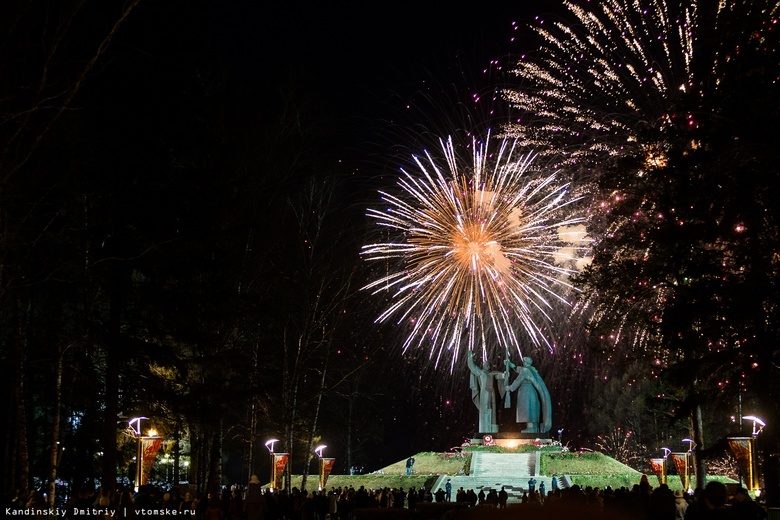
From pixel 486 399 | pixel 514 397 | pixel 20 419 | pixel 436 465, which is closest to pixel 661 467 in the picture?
pixel 436 465

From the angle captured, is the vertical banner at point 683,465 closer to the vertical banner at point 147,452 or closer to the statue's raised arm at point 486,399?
the vertical banner at point 147,452

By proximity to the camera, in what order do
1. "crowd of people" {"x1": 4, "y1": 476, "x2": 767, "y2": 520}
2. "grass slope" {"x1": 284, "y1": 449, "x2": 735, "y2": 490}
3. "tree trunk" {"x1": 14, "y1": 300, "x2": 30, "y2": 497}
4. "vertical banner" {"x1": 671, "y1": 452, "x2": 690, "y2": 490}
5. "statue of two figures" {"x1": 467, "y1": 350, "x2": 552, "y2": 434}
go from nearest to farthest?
"crowd of people" {"x1": 4, "y1": 476, "x2": 767, "y2": 520}
"tree trunk" {"x1": 14, "y1": 300, "x2": 30, "y2": 497}
"vertical banner" {"x1": 671, "y1": 452, "x2": 690, "y2": 490}
"grass slope" {"x1": 284, "y1": 449, "x2": 735, "y2": 490}
"statue of two figures" {"x1": 467, "y1": 350, "x2": 552, "y2": 434}

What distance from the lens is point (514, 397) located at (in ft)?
172

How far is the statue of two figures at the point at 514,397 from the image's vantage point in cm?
5125

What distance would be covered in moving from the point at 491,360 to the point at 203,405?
119 ft

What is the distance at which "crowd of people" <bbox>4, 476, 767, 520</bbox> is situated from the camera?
8961 mm

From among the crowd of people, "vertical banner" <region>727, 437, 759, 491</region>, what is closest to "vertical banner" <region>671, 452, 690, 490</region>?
the crowd of people

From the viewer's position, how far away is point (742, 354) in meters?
20.0

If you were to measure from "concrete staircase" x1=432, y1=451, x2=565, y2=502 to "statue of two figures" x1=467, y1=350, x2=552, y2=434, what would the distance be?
494cm

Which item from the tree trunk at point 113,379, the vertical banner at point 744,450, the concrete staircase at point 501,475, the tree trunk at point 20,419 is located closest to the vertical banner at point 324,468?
the concrete staircase at point 501,475

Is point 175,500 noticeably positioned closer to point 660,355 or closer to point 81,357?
point 81,357

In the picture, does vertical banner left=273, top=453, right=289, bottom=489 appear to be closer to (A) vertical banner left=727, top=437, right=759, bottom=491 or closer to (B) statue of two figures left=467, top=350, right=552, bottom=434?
(A) vertical banner left=727, top=437, right=759, bottom=491

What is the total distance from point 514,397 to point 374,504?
25.3 meters

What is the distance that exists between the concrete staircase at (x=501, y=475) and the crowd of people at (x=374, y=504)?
8467mm
